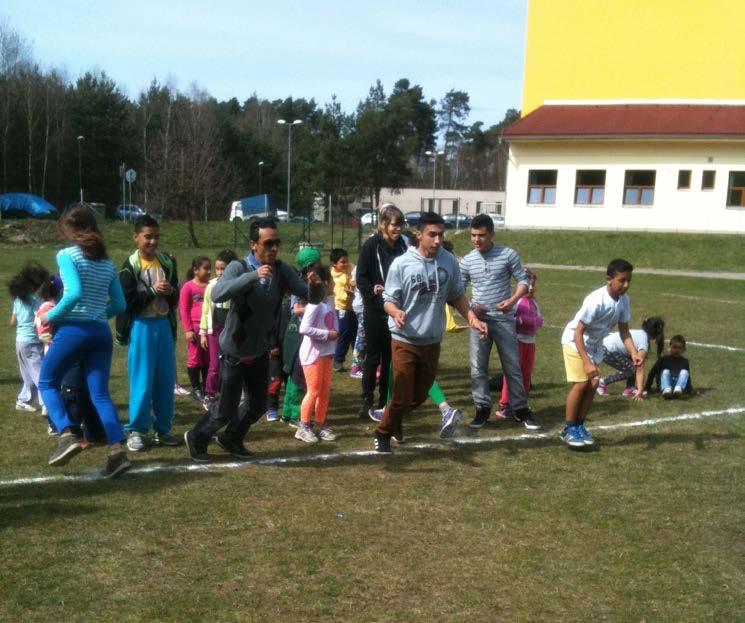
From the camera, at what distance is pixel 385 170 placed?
216 ft

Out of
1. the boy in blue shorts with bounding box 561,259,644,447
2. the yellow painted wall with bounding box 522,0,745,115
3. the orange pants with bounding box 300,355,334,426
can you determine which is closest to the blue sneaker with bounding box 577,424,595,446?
the boy in blue shorts with bounding box 561,259,644,447

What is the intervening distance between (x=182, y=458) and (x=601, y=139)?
3927cm

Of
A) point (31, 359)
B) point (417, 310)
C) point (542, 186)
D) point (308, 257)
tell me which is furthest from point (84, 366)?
point (542, 186)

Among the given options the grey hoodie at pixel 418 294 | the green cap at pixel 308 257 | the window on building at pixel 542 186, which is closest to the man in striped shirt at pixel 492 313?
the grey hoodie at pixel 418 294

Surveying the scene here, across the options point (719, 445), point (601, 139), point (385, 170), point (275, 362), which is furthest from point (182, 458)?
point (385, 170)

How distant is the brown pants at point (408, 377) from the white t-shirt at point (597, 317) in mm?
1290

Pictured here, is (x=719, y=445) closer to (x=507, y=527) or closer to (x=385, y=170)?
(x=507, y=527)

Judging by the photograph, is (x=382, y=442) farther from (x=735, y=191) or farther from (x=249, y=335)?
(x=735, y=191)

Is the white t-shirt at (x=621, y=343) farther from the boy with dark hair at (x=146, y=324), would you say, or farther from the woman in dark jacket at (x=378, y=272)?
the boy with dark hair at (x=146, y=324)

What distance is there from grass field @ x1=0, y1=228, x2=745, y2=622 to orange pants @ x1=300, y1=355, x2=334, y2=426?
1.00 ft

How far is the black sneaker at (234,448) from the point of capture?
254 inches

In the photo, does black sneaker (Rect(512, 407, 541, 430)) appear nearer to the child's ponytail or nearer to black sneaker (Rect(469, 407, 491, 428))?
black sneaker (Rect(469, 407, 491, 428))

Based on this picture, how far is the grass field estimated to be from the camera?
13.4ft

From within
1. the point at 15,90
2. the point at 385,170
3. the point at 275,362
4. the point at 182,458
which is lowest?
the point at 182,458
